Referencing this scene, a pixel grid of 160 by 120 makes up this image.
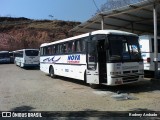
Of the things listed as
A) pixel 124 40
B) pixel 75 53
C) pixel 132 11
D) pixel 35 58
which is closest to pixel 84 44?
pixel 75 53

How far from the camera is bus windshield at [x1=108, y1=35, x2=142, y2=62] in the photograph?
50.2 ft

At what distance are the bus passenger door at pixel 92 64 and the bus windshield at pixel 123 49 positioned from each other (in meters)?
1.04

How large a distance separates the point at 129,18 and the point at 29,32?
50.8 meters

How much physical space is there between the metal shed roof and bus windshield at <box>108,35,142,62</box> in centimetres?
490

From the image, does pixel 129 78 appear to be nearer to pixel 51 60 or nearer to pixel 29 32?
pixel 51 60

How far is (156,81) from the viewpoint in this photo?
18.1 m

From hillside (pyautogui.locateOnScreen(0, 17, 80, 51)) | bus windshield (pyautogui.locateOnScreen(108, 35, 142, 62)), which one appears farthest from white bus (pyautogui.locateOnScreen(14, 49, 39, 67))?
hillside (pyautogui.locateOnScreen(0, 17, 80, 51))

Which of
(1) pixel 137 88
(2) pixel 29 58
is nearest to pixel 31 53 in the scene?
(2) pixel 29 58

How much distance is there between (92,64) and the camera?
1627 cm

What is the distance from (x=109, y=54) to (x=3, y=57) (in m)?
41.7

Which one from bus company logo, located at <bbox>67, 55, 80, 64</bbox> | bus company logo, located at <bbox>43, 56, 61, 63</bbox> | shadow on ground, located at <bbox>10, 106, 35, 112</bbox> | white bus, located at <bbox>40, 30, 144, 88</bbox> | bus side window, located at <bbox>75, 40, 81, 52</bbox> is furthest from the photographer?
bus company logo, located at <bbox>43, 56, 61, 63</bbox>

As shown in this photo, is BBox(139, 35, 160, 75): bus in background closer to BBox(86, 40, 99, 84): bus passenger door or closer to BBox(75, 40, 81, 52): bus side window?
BBox(75, 40, 81, 52): bus side window

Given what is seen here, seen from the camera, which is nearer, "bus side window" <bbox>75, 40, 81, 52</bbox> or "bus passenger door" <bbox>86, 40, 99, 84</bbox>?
"bus passenger door" <bbox>86, 40, 99, 84</bbox>

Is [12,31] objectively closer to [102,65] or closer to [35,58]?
[35,58]
